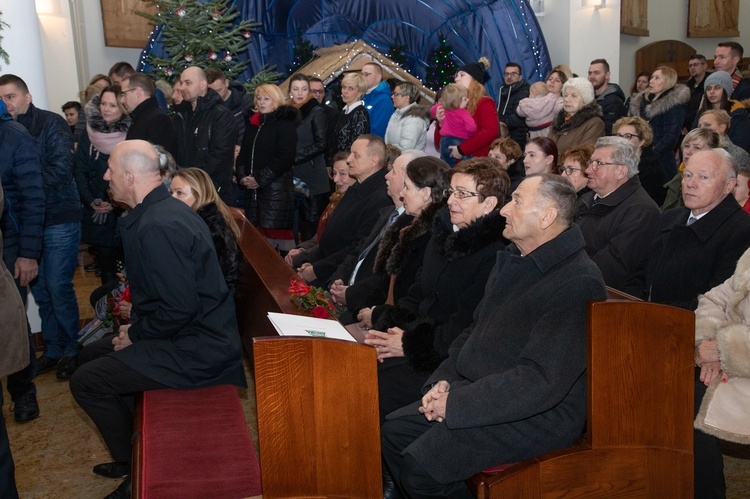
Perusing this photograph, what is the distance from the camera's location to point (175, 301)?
10.2 ft

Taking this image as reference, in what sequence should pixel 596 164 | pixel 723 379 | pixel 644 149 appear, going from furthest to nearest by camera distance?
pixel 644 149 → pixel 596 164 → pixel 723 379

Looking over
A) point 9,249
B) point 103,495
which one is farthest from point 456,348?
point 9,249

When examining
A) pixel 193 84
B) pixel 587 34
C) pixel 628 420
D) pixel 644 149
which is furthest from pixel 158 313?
pixel 587 34

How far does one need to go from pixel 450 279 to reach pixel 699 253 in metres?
1.17

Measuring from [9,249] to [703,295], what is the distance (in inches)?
149

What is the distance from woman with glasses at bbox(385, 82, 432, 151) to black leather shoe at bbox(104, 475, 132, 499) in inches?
166

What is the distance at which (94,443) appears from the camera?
4.00 metres

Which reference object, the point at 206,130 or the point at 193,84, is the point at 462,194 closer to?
the point at 206,130

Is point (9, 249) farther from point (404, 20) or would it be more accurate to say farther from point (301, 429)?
point (404, 20)

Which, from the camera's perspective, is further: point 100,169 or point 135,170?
point 100,169

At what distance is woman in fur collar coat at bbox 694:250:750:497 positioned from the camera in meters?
2.84

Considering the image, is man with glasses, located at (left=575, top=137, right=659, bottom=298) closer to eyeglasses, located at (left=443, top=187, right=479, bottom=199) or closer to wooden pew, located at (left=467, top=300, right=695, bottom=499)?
eyeglasses, located at (left=443, top=187, right=479, bottom=199)

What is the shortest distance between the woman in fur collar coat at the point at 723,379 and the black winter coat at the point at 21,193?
3.63m

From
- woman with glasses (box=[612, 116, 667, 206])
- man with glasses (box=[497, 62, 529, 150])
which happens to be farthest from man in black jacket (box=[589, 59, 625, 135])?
woman with glasses (box=[612, 116, 667, 206])
